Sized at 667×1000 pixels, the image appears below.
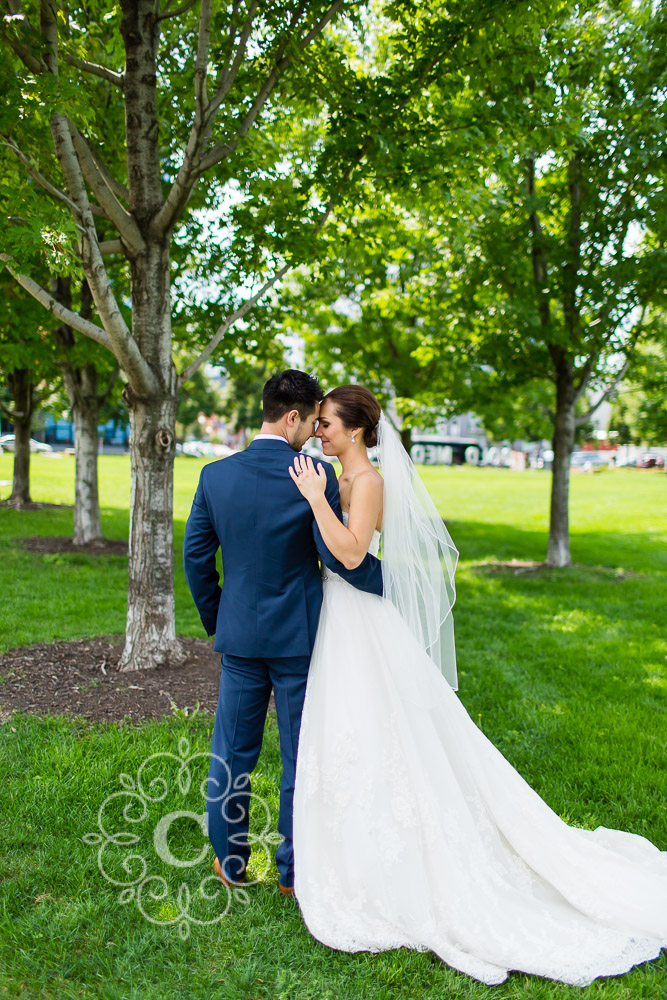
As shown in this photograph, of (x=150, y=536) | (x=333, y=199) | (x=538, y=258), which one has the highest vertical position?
(x=538, y=258)

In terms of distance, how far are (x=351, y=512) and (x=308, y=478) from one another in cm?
28

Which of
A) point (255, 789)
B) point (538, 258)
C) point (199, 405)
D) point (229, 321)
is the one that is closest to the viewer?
point (255, 789)

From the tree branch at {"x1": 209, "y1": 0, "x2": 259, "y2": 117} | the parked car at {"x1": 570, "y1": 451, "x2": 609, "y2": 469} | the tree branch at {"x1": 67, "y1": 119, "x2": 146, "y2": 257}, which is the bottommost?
the parked car at {"x1": 570, "y1": 451, "x2": 609, "y2": 469}

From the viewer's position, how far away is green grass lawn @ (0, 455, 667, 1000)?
284 centimetres

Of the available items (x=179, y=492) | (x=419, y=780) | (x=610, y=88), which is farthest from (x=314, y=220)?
(x=179, y=492)

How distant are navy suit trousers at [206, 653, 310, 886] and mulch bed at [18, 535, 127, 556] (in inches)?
350

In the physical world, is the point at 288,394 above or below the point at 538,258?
below

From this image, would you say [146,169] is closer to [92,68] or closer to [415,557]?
[92,68]

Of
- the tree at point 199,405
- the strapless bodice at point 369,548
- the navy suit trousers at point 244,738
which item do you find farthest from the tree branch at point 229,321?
the tree at point 199,405

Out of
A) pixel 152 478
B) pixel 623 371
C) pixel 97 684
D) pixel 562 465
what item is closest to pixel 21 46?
pixel 152 478

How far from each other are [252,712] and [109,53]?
6.24 metres

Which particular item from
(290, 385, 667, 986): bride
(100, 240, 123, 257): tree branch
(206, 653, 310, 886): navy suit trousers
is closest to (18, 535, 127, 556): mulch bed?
(100, 240, 123, 257): tree branch

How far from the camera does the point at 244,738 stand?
3262 mm

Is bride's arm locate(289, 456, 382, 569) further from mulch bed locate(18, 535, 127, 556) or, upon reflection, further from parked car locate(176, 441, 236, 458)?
parked car locate(176, 441, 236, 458)
